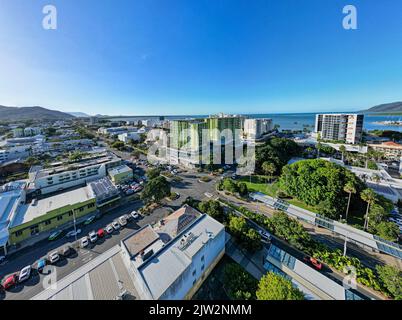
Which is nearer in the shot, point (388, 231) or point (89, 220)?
point (388, 231)

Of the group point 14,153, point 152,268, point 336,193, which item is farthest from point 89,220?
point 14,153

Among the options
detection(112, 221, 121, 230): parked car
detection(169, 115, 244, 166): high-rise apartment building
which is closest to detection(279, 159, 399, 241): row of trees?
detection(169, 115, 244, 166): high-rise apartment building

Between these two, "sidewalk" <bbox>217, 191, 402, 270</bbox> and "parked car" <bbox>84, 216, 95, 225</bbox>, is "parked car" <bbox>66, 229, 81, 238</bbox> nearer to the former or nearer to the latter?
"parked car" <bbox>84, 216, 95, 225</bbox>

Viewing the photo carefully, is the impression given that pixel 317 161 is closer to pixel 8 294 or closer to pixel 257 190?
pixel 257 190

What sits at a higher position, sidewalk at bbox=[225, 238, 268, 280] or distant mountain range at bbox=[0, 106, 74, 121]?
distant mountain range at bbox=[0, 106, 74, 121]

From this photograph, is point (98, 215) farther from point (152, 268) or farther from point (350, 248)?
point (350, 248)

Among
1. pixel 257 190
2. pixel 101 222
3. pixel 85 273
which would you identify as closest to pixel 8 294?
pixel 85 273
